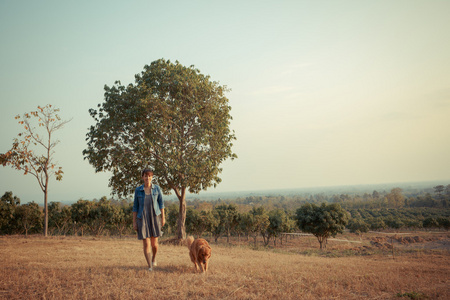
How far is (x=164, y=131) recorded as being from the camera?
56.9 ft

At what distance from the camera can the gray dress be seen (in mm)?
7047

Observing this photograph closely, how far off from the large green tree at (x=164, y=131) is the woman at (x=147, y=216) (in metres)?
9.01

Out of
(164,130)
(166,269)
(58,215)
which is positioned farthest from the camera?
(58,215)

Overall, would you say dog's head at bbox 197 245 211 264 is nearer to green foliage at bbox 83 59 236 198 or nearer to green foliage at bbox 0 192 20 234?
green foliage at bbox 83 59 236 198

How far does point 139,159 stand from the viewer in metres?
17.6

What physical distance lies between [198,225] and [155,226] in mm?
42689

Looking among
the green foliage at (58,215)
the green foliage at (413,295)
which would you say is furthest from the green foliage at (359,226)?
the green foliage at (413,295)

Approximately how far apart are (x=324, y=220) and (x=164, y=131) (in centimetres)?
3029

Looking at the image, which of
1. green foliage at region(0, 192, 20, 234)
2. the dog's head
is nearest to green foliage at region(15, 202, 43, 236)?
green foliage at region(0, 192, 20, 234)

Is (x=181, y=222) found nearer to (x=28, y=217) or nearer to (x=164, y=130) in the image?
(x=164, y=130)

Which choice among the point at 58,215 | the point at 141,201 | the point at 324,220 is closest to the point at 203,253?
the point at 141,201

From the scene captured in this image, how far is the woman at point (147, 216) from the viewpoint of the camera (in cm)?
710

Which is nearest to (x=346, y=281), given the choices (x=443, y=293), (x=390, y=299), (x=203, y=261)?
(x=390, y=299)

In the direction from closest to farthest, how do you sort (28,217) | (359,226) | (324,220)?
(28,217) → (324,220) → (359,226)
